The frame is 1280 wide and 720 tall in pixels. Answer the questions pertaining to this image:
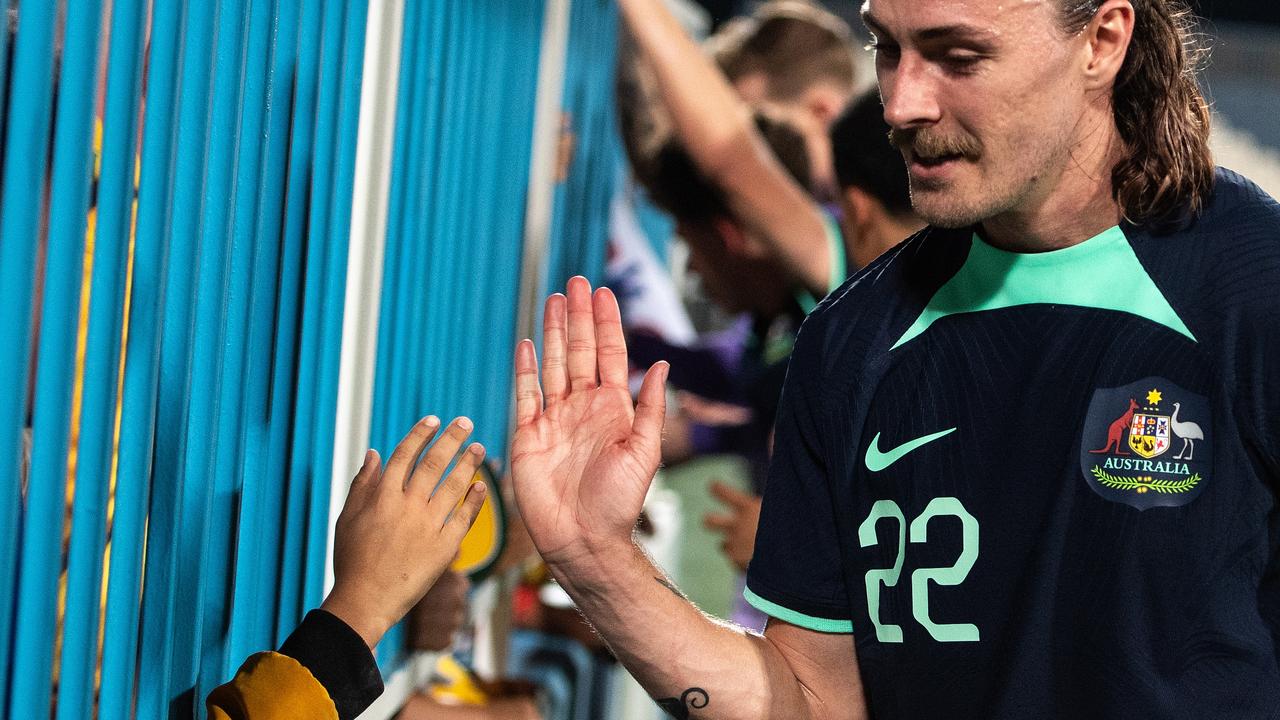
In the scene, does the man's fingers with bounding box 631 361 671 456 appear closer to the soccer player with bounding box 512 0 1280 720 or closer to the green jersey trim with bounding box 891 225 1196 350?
the soccer player with bounding box 512 0 1280 720

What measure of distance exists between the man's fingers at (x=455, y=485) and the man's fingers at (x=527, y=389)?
0.06 m

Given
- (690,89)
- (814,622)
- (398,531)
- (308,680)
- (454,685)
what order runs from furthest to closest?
1. (690,89)
2. (454,685)
3. (814,622)
4. (398,531)
5. (308,680)

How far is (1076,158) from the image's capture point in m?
1.28

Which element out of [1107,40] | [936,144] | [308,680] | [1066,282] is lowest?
[308,680]

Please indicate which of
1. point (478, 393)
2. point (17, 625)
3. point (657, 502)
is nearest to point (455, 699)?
point (478, 393)

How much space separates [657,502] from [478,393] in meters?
1.64

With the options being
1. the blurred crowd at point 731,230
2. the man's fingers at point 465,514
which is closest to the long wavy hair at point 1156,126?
the man's fingers at point 465,514

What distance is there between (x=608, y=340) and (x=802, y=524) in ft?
0.97

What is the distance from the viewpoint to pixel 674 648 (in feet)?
4.38

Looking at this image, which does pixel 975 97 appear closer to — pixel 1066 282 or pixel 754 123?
pixel 1066 282

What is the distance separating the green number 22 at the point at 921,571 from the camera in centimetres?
132

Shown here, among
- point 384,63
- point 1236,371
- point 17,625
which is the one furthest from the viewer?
point 384,63

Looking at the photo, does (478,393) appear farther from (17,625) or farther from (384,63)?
(17,625)

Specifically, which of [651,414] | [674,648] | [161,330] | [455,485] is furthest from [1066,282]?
[161,330]
